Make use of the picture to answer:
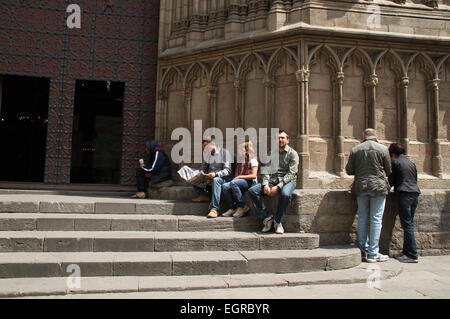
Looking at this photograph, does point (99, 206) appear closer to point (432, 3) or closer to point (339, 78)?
point (339, 78)

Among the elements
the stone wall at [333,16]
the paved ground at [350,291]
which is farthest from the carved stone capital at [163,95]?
the paved ground at [350,291]

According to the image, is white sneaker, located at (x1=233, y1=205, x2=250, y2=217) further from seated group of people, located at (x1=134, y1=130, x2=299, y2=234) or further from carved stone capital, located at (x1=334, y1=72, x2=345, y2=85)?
carved stone capital, located at (x1=334, y1=72, x2=345, y2=85)

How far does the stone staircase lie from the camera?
13.7 feet

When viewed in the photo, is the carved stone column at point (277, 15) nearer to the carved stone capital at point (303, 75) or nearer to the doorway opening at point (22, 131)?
the carved stone capital at point (303, 75)

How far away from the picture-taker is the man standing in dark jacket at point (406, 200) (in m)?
5.49

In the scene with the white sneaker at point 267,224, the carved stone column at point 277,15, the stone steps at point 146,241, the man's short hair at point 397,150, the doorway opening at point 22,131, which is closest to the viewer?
the stone steps at point 146,241

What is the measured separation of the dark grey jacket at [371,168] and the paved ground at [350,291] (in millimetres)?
1238

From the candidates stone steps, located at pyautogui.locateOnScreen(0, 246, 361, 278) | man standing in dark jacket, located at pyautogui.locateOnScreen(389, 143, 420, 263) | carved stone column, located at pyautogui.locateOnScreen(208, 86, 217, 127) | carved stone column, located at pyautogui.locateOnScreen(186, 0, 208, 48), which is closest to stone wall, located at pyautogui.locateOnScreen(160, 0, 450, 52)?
carved stone column, located at pyautogui.locateOnScreen(186, 0, 208, 48)

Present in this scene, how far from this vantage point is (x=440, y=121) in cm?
668

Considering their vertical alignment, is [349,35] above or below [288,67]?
above

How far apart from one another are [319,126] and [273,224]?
202cm

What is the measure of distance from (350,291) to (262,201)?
2.06m
